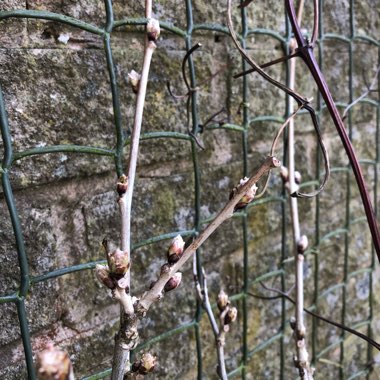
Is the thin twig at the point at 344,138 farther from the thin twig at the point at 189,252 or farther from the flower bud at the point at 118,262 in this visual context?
the flower bud at the point at 118,262

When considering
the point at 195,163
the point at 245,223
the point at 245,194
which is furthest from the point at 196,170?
the point at 245,194

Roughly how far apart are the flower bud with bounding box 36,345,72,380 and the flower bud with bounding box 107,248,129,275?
0.14m

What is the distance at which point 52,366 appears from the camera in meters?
0.29

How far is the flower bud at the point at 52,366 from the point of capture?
0.29 m

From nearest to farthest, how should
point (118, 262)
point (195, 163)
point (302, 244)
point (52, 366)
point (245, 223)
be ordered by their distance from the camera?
point (52, 366)
point (118, 262)
point (302, 244)
point (195, 163)
point (245, 223)

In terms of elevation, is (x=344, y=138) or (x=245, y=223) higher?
(x=344, y=138)

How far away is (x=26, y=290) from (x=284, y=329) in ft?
2.32

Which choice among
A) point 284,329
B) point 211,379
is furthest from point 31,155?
point 284,329

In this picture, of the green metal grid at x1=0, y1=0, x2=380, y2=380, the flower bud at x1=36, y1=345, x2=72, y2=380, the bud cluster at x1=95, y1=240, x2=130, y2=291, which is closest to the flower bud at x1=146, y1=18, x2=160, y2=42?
the green metal grid at x1=0, y1=0, x2=380, y2=380

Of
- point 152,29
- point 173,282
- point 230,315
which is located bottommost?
point 230,315

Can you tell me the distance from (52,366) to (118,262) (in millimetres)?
147

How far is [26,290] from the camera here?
66 cm

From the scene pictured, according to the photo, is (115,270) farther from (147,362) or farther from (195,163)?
(195,163)

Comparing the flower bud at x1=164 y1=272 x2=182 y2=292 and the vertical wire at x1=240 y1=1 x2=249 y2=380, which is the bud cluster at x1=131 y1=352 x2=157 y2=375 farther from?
the vertical wire at x1=240 y1=1 x2=249 y2=380
